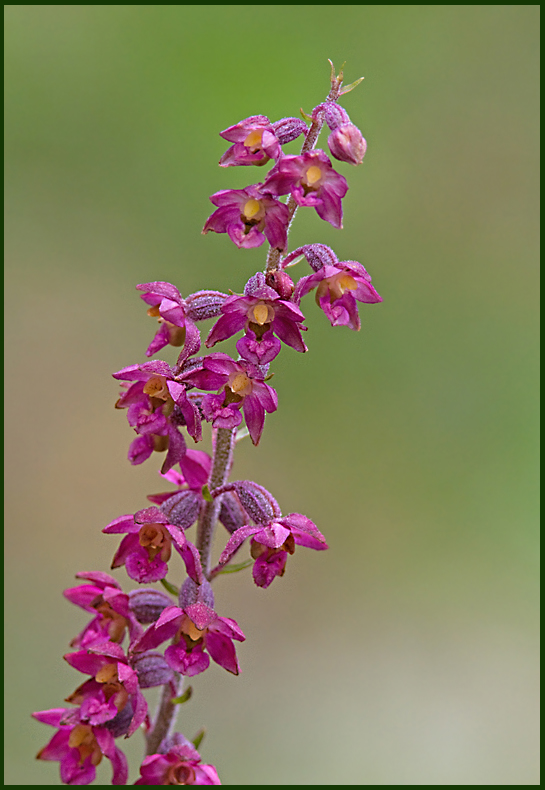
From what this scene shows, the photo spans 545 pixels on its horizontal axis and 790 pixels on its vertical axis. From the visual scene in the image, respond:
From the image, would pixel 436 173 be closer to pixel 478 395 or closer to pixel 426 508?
pixel 478 395

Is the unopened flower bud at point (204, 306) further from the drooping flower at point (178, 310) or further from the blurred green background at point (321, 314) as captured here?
the blurred green background at point (321, 314)

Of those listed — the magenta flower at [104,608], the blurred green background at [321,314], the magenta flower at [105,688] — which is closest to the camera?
the magenta flower at [105,688]

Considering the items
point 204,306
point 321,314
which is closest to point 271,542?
point 204,306

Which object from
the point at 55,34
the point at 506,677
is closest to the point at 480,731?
the point at 506,677

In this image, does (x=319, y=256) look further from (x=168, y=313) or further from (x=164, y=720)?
(x=164, y=720)

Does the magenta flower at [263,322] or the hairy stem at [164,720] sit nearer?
the magenta flower at [263,322]

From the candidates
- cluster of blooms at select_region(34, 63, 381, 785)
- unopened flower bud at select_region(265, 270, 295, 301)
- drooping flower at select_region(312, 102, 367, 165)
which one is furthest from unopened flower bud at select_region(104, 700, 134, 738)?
drooping flower at select_region(312, 102, 367, 165)

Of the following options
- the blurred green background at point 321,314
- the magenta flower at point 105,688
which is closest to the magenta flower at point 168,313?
the magenta flower at point 105,688
